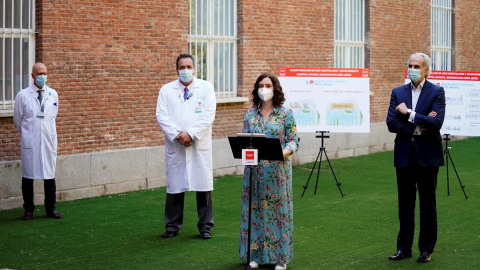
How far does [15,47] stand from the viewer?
12891 millimetres

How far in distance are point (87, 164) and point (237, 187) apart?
113 inches

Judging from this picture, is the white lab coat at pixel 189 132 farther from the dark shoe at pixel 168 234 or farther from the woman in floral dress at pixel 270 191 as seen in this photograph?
the woman in floral dress at pixel 270 191

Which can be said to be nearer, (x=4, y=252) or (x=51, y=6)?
(x=4, y=252)

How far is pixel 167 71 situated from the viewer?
50.1 feet

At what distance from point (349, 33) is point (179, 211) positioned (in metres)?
12.0

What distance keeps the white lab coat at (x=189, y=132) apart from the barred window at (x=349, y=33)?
10742 mm

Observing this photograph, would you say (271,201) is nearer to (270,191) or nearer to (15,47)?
(270,191)

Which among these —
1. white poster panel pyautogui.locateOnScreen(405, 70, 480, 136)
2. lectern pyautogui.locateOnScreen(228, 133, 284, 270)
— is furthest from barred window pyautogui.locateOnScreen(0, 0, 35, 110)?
white poster panel pyautogui.locateOnScreen(405, 70, 480, 136)

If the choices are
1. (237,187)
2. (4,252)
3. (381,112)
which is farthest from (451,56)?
(4,252)

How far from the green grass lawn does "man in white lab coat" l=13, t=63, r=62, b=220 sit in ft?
1.26

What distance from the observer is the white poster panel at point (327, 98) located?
14.6 meters

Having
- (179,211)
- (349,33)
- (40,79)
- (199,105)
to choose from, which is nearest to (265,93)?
(199,105)

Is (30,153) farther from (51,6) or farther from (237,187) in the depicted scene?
(237,187)

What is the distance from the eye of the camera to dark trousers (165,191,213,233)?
10391 mm
